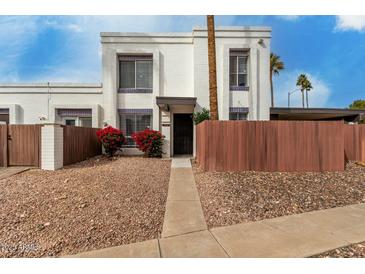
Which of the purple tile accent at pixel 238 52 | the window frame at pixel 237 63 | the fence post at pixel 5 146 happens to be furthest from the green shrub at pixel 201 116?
the fence post at pixel 5 146

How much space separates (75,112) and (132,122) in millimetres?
3507

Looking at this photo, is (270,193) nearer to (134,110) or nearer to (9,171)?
(9,171)

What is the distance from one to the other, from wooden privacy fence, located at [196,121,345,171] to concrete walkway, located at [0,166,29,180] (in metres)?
6.59

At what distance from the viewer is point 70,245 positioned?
130 inches

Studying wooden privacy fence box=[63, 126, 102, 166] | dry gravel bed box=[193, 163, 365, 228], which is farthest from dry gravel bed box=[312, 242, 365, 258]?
wooden privacy fence box=[63, 126, 102, 166]

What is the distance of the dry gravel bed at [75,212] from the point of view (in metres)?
3.37

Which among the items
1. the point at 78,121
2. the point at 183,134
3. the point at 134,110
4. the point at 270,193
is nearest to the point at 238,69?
the point at 183,134

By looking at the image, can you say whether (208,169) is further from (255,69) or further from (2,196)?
A: (255,69)

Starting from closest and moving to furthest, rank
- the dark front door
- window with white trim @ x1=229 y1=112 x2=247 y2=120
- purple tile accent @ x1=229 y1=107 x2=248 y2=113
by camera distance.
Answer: purple tile accent @ x1=229 y1=107 x2=248 y2=113 < window with white trim @ x1=229 y1=112 x2=247 y2=120 < the dark front door

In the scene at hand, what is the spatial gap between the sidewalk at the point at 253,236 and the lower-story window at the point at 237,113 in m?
8.42

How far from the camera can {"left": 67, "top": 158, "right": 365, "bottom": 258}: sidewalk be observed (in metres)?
3.10

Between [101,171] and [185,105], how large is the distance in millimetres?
6370

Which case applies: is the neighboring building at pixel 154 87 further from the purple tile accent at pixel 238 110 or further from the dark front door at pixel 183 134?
the dark front door at pixel 183 134

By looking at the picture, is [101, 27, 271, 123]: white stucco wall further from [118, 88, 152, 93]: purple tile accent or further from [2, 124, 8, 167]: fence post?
[2, 124, 8, 167]: fence post
